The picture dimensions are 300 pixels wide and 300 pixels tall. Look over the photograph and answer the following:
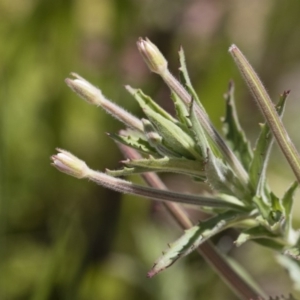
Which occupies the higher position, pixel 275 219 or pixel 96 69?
pixel 96 69

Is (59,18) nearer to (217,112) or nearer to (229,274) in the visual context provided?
(217,112)

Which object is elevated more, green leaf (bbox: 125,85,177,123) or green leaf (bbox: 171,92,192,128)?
green leaf (bbox: 125,85,177,123)

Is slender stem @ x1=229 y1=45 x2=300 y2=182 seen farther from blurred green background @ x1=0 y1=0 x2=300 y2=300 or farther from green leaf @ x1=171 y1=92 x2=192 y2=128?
blurred green background @ x1=0 y1=0 x2=300 y2=300

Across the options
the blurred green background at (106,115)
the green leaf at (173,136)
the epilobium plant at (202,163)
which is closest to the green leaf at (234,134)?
the epilobium plant at (202,163)

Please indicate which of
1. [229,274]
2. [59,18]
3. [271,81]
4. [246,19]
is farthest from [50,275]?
[246,19]

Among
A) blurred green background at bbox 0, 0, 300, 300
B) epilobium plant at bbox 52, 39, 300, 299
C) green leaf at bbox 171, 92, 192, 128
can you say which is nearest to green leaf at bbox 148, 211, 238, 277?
epilobium plant at bbox 52, 39, 300, 299
